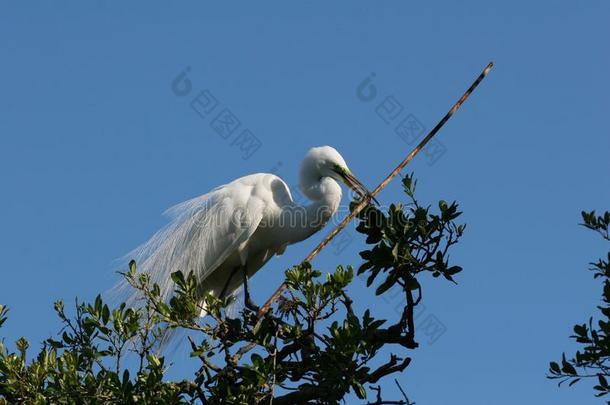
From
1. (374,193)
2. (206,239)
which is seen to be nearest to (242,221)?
(206,239)

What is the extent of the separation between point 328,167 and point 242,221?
0.80 meters

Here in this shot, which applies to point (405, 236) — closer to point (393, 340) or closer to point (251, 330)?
point (393, 340)

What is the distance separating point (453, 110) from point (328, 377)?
77.1 inches

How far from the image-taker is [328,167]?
7152 mm

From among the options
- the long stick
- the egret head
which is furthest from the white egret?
the long stick

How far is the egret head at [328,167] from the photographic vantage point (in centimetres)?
711

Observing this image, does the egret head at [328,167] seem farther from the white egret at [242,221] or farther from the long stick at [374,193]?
the long stick at [374,193]

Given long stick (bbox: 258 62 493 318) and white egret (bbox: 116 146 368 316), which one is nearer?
long stick (bbox: 258 62 493 318)

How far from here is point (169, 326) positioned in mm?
4309

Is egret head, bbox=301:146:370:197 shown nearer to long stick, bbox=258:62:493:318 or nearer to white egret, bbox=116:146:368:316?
white egret, bbox=116:146:368:316

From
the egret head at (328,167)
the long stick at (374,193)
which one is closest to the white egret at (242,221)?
the egret head at (328,167)

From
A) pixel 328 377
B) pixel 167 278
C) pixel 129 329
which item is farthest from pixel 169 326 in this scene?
pixel 167 278

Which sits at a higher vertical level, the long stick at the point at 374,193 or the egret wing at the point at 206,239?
the egret wing at the point at 206,239

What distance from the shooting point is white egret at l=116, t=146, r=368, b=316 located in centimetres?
712
